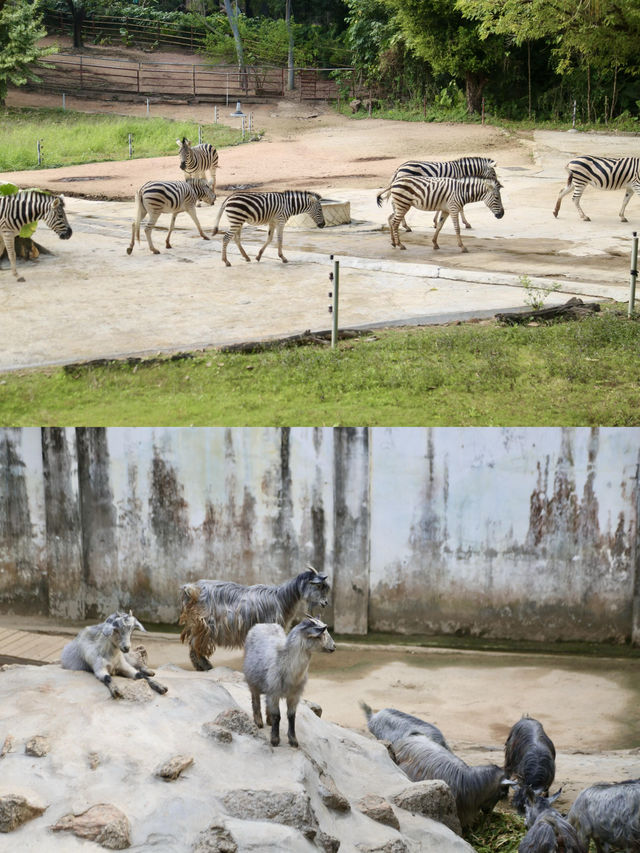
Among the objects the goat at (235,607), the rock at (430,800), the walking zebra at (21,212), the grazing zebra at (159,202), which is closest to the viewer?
the rock at (430,800)

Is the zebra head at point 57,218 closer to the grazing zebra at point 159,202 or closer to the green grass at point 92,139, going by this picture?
the grazing zebra at point 159,202

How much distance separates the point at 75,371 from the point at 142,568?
2.19 meters

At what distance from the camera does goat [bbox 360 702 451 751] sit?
7156 millimetres

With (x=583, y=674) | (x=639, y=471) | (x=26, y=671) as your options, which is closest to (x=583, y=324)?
(x=639, y=471)

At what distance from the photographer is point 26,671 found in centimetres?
621

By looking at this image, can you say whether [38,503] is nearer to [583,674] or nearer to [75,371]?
[75,371]

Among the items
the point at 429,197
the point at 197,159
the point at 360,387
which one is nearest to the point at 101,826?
the point at 360,387

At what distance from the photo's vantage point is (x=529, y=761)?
6488 millimetres

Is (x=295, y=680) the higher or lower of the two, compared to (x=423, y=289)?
lower

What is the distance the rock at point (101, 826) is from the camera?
453 cm

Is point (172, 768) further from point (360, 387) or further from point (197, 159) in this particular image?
point (197, 159)

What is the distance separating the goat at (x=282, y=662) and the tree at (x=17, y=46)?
85.0 ft

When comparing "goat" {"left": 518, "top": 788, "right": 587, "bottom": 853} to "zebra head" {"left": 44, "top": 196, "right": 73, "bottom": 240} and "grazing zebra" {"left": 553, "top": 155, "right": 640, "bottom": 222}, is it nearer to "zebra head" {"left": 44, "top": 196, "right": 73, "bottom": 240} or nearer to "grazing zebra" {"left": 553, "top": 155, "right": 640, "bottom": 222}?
"zebra head" {"left": 44, "top": 196, "right": 73, "bottom": 240}

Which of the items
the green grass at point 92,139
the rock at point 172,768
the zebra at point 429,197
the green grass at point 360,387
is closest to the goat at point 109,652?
the rock at point 172,768
